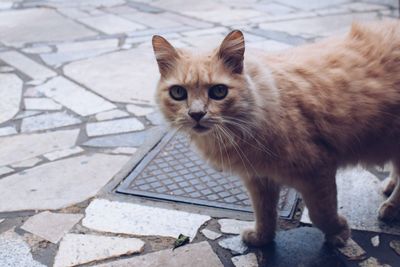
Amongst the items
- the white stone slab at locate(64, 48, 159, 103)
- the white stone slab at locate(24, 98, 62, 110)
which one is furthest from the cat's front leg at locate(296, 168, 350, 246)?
the white stone slab at locate(24, 98, 62, 110)

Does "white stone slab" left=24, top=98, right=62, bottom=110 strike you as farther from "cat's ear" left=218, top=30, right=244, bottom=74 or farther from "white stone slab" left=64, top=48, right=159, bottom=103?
"cat's ear" left=218, top=30, right=244, bottom=74

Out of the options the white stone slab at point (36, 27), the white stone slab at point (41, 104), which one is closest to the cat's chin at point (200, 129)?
the white stone slab at point (41, 104)

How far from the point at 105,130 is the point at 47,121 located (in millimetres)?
554

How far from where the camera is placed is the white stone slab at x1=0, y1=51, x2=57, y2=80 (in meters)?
5.24

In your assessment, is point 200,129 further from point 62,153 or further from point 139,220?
point 62,153

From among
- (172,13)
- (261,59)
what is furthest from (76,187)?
(172,13)

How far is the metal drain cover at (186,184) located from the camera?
317cm

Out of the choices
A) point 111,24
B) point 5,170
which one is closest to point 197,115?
point 5,170

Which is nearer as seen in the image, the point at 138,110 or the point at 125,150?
the point at 125,150

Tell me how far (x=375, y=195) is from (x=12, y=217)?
2244mm

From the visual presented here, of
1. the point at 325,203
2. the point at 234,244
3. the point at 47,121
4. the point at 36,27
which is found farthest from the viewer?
the point at 36,27

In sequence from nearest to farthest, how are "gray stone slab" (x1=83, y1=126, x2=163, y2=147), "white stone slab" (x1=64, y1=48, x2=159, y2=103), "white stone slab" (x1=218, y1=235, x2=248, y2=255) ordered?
"white stone slab" (x1=218, y1=235, x2=248, y2=255) → "gray stone slab" (x1=83, y1=126, x2=163, y2=147) → "white stone slab" (x1=64, y1=48, x2=159, y2=103)

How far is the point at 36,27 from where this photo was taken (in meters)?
6.90

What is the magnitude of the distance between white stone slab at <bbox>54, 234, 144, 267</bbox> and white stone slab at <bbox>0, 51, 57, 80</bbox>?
2.78 metres
